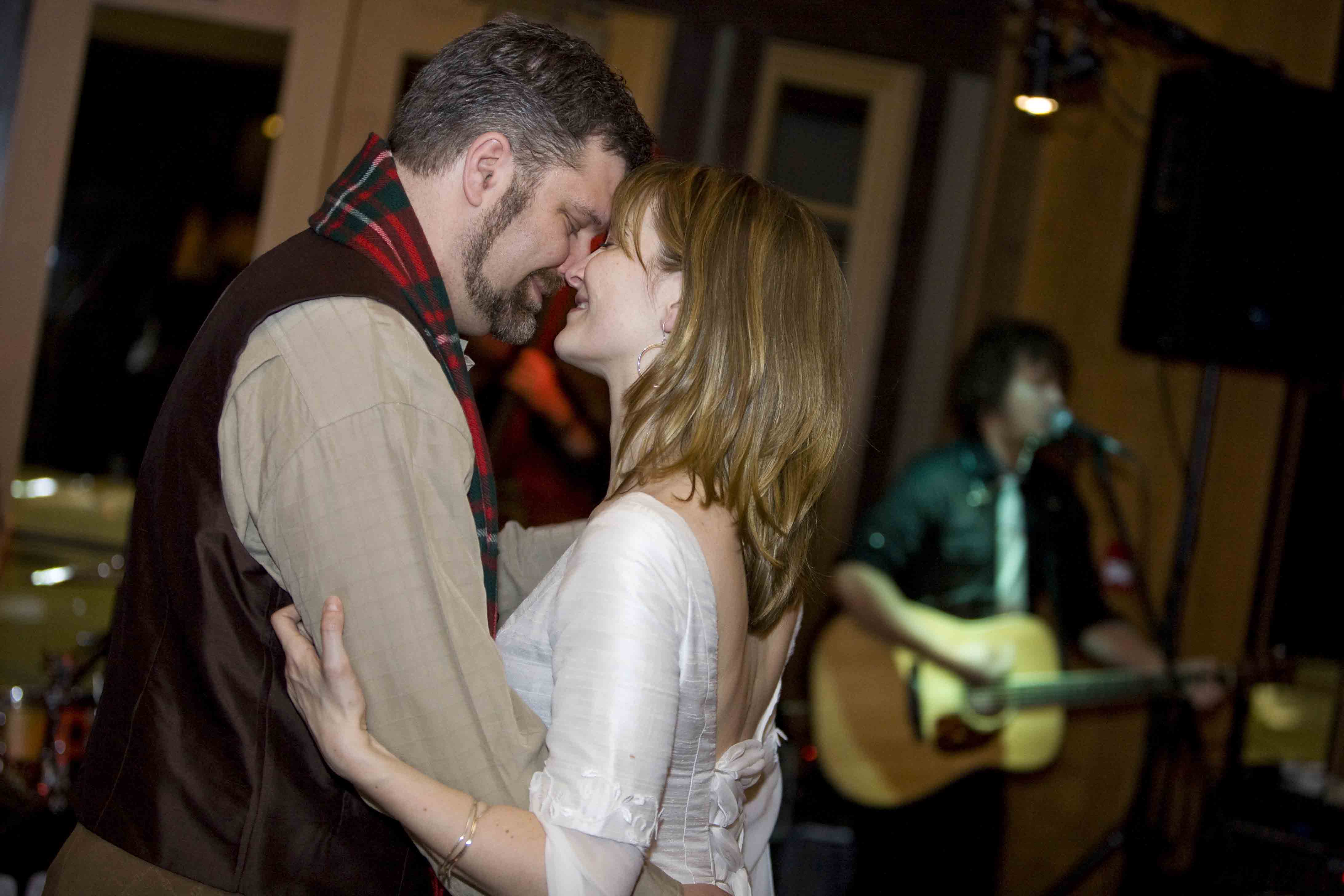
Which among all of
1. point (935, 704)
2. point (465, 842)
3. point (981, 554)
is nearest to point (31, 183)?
point (981, 554)

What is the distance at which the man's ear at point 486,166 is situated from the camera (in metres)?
1.48

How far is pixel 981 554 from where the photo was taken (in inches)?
148

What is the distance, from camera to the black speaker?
332cm

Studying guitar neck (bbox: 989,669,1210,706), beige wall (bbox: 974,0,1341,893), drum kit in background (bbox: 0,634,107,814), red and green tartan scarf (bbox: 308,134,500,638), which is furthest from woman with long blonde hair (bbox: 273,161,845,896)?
beige wall (bbox: 974,0,1341,893)

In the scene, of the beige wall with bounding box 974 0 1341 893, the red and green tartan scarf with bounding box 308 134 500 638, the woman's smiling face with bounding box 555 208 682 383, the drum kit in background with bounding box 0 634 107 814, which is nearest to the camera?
the red and green tartan scarf with bounding box 308 134 500 638

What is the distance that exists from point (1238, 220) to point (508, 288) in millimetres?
2560

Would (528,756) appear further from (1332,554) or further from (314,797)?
(1332,554)

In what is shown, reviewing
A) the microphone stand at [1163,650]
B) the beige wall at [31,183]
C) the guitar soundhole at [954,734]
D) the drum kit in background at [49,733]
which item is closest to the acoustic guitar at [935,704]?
the guitar soundhole at [954,734]

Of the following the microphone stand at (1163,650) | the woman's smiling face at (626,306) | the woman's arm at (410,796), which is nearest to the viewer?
the woman's arm at (410,796)

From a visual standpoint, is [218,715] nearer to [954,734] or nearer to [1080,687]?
[954,734]

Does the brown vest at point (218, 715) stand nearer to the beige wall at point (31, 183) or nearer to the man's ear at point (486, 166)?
the man's ear at point (486, 166)

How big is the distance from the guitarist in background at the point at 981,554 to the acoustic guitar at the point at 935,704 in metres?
0.05

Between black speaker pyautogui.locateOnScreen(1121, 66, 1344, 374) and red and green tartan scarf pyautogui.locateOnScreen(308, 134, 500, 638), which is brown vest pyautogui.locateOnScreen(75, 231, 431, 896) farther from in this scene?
black speaker pyautogui.locateOnScreen(1121, 66, 1344, 374)

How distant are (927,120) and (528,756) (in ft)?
12.3
